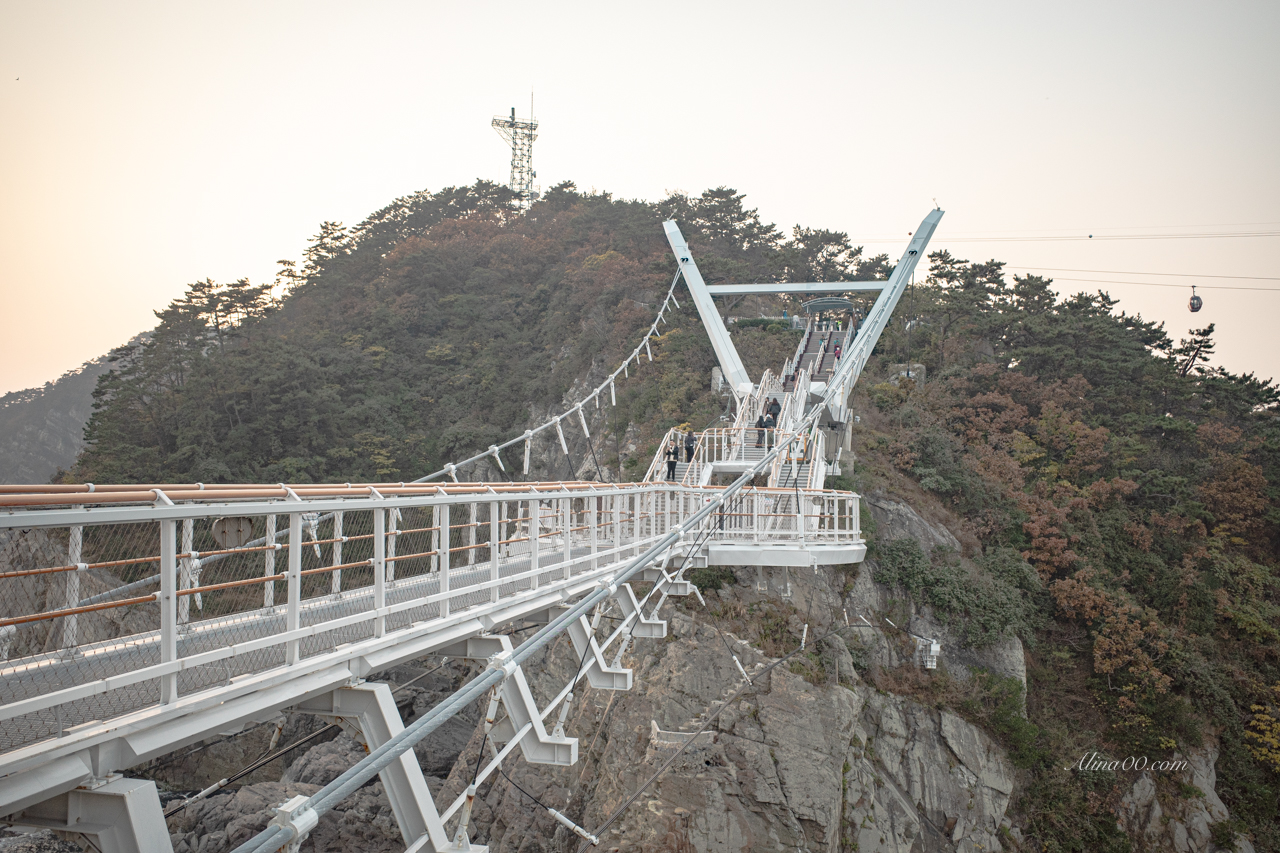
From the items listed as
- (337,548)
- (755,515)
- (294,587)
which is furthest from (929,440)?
(294,587)

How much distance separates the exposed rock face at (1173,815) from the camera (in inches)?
617

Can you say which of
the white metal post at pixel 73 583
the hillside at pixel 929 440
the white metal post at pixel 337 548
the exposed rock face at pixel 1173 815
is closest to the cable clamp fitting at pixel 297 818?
the white metal post at pixel 73 583

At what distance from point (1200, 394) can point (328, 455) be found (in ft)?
99.0

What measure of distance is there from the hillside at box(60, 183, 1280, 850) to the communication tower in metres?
16.2

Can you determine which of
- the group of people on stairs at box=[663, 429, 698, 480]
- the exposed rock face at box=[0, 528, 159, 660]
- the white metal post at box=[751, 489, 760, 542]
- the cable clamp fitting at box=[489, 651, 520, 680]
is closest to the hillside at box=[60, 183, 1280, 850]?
the white metal post at box=[751, 489, 760, 542]

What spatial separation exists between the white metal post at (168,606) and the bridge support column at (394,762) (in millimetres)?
1259

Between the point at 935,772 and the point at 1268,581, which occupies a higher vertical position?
the point at 1268,581

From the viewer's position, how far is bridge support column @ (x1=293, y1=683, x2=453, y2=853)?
4.73m

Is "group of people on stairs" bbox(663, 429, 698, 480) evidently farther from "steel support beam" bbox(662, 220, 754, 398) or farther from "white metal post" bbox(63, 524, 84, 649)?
"white metal post" bbox(63, 524, 84, 649)

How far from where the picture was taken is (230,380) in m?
27.7

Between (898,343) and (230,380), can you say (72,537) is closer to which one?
(230,380)

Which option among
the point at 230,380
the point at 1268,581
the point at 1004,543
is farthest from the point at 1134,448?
the point at 230,380

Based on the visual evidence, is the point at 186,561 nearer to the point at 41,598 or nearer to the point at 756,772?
the point at 41,598

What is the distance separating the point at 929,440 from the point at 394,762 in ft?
64.8
